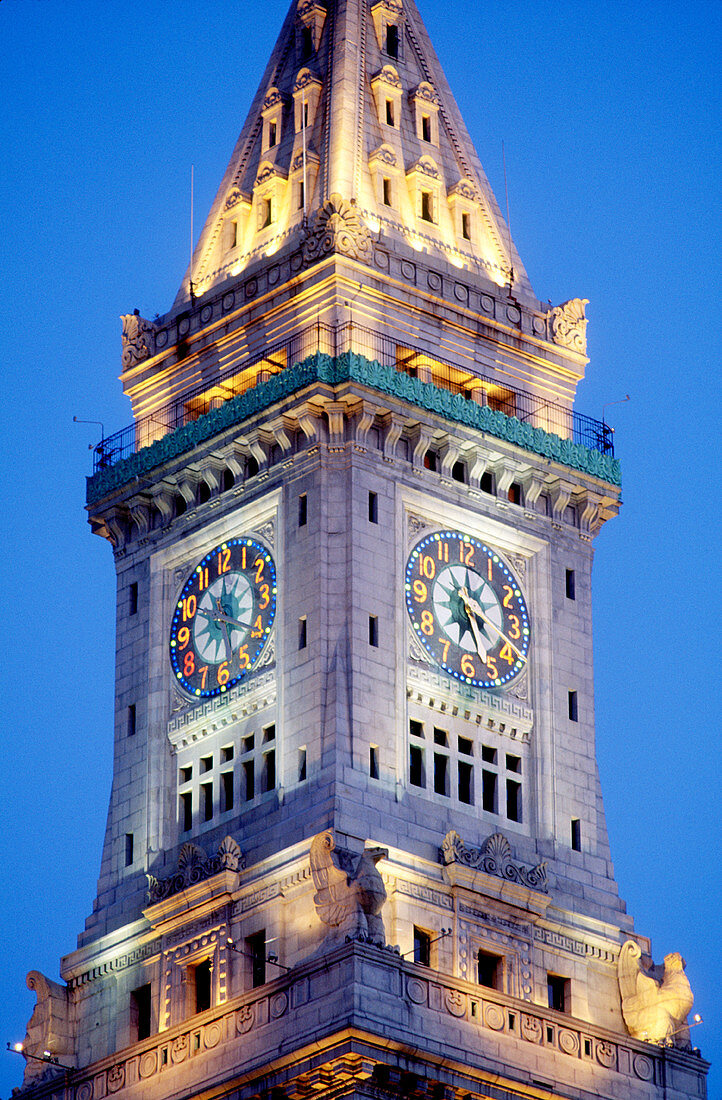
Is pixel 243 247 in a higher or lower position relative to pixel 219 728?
higher

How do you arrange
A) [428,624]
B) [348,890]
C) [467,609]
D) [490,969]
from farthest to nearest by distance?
[467,609], [428,624], [490,969], [348,890]

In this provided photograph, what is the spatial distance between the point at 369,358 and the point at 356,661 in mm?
10325

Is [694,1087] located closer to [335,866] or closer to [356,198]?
[335,866]

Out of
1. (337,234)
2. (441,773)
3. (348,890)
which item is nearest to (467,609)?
(441,773)

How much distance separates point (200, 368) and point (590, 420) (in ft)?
41.5

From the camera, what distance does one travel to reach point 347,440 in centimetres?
11394

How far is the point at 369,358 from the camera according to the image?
379 ft

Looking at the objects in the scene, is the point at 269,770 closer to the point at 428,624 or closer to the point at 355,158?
the point at 428,624

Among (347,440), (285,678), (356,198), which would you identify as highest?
(356,198)

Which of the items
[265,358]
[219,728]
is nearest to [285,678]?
[219,728]

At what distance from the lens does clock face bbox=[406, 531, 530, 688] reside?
11356 cm

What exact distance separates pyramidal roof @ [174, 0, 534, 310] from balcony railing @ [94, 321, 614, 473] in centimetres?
348

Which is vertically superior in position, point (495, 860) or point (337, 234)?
point (337, 234)

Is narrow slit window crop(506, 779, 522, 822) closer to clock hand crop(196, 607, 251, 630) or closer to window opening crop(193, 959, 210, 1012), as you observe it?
clock hand crop(196, 607, 251, 630)
